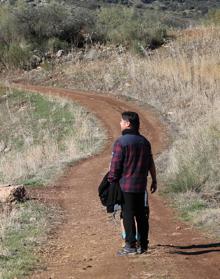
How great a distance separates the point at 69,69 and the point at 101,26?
7.50 metres

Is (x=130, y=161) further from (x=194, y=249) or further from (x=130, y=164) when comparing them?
(x=194, y=249)

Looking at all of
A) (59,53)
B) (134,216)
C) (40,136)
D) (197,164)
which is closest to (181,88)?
(40,136)

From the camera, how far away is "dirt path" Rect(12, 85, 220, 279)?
7.11 metres

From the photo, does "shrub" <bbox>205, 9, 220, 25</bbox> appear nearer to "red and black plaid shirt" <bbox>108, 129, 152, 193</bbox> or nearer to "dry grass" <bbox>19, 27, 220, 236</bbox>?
"dry grass" <bbox>19, 27, 220, 236</bbox>

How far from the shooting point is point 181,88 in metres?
22.8

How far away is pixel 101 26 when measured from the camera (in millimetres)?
40281

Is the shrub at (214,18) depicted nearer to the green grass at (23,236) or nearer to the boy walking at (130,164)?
the green grass at (23,236)

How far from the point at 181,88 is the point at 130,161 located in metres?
15.7

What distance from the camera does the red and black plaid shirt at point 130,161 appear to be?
7.42m

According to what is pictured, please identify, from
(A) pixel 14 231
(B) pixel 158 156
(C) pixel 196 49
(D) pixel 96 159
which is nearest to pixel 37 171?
(D) pixel 96 159

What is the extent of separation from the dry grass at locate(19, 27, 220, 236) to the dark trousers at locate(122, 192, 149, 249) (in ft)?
12.9

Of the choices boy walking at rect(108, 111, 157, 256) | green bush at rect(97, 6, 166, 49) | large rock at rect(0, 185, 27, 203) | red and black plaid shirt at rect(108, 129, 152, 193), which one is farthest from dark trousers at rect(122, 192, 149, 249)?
green bush at rect(97, 6, 166, 49)

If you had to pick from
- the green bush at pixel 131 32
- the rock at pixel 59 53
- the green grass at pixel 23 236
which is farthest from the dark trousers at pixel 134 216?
the rock at pixel 59 53

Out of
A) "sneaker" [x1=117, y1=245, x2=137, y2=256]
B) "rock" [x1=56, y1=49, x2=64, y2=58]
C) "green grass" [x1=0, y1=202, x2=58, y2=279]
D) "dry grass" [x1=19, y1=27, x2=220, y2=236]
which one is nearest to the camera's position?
"green grass" [x1=0, y1=202, x2=58, y2=279]
